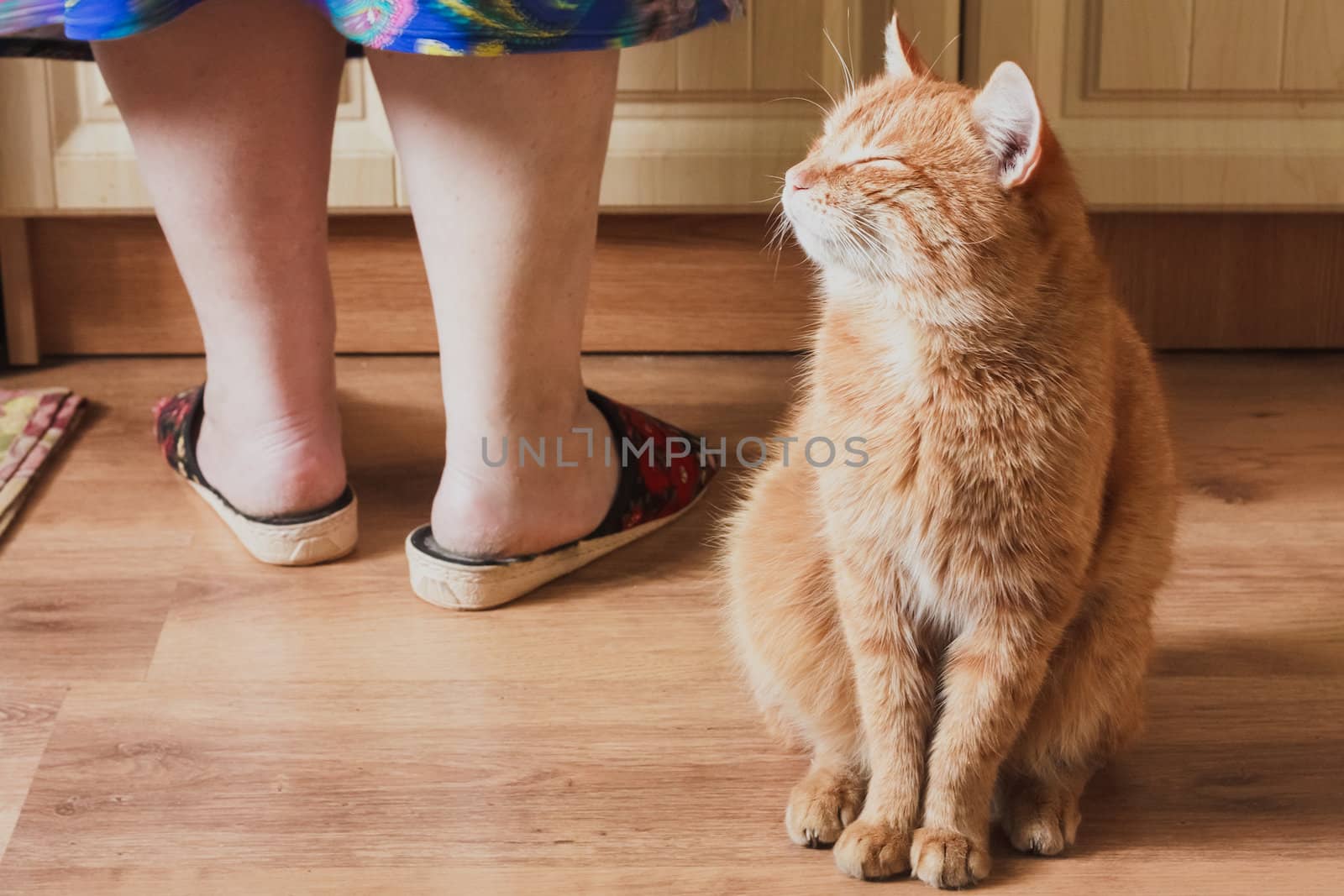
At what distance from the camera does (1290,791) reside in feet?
3.02

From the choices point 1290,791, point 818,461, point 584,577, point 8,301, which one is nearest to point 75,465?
point 8,301

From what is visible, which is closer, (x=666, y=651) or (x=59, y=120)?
(x=666, y=651)

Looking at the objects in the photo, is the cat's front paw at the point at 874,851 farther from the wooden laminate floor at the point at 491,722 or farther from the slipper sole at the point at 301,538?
the slipper sole at the point at 301,538

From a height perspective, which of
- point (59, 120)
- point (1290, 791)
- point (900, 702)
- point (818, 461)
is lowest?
point (1290, 791)

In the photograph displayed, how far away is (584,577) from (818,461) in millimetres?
448

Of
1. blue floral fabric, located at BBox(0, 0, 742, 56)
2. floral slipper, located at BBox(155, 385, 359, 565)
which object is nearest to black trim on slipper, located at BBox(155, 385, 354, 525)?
floral slipper, located at BBox(155, 385, 359, 565)

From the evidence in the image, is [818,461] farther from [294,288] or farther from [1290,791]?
[294,288]

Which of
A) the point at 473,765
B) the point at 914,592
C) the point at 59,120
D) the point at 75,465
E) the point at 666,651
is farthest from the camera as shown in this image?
the point at 59,120

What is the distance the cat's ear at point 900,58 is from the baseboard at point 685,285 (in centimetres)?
97

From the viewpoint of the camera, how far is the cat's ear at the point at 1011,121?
68 centimetres

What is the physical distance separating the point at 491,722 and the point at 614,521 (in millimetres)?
324

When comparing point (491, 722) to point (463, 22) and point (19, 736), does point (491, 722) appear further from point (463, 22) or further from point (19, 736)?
point (463, 22)

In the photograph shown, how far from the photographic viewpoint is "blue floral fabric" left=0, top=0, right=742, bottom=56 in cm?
95

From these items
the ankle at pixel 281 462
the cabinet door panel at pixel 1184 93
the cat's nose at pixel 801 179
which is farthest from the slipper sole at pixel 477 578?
the cabinet door panel at pixel 1184 93
